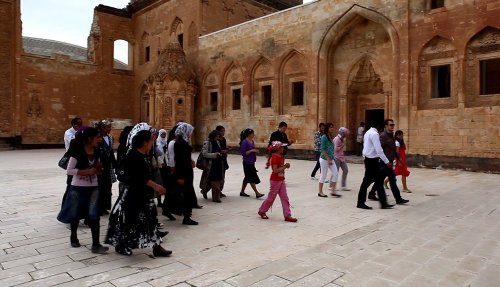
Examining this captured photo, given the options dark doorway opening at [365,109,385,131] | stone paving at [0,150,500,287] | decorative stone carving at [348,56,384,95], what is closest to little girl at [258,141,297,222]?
stone paving at [0,150,500,287]

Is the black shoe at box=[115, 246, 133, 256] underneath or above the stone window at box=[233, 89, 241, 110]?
underneath

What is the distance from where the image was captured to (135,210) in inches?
147

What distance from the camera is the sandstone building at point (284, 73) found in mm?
12180

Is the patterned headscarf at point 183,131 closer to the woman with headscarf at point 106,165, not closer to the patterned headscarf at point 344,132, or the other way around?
the woman with headscarf at point 106,165

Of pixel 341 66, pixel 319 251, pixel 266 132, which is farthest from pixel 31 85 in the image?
pixel 319 251

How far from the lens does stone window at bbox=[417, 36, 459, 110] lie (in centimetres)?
1252

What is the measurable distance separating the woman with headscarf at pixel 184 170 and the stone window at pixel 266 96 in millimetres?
13797

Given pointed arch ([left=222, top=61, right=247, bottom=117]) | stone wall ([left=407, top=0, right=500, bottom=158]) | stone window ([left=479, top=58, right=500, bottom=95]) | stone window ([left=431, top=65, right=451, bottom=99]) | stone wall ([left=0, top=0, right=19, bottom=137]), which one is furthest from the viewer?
stone wall ([left=0, top=0, right=19, bottom=137])

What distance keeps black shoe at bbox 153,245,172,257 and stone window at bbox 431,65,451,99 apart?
40.9ft

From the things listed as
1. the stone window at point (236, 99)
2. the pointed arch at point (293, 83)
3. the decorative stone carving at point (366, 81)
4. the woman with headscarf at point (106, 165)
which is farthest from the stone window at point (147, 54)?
the woman with headscarf at point (106, 165)

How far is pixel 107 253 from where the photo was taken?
12.7 feet

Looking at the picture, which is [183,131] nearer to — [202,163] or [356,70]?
[202,163]

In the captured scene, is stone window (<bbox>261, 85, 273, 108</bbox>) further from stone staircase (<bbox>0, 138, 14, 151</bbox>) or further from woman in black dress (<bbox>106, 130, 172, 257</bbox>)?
stone staircase (<bbox>0, 138, 14, 151</bbox>)

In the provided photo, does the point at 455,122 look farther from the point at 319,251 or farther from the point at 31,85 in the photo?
the point at 31,85
